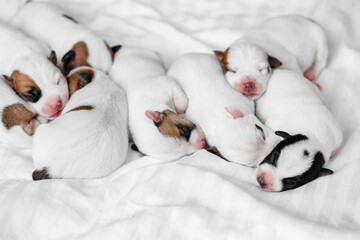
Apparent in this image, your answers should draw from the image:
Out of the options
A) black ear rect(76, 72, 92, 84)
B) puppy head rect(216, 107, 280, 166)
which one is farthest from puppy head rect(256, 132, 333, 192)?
black ear rect(76, 72, 92, 84)

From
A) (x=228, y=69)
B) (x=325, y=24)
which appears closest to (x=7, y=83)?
(x=228, y=69)

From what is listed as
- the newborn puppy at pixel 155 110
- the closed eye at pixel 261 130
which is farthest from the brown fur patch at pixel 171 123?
the closed eye at pixel 261 130

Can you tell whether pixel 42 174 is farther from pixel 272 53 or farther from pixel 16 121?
pixel 272 53

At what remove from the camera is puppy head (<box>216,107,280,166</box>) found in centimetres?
224

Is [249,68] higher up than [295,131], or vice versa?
[249,68]

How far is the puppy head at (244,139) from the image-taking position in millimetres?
2244

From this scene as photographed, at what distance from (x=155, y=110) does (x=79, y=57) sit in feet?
2.86

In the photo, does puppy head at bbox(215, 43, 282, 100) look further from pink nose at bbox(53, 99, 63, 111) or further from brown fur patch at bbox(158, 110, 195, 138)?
pink nose at bbox(53, 99, 63, 111)

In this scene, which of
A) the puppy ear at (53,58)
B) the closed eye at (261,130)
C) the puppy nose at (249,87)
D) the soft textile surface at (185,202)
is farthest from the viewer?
the puppy ear at (53,58)

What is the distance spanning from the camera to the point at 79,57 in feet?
9.76

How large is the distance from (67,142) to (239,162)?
3.24 feet

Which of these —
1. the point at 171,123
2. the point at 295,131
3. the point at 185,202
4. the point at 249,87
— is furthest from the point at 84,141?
the point at 295,131

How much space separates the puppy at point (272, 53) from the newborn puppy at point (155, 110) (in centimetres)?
41

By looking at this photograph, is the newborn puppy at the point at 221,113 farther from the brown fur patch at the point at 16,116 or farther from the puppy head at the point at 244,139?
the brown fur patch at the point at 16,116
